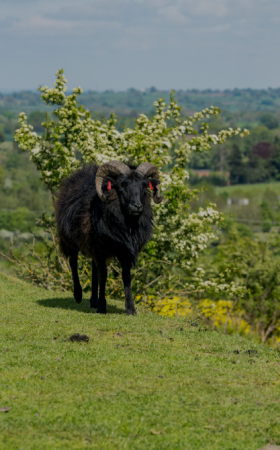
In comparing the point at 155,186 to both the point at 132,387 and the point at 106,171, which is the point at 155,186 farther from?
the point at 132,387

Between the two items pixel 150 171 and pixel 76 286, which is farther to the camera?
pixel 76 286

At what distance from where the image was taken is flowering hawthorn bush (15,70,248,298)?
632 inches

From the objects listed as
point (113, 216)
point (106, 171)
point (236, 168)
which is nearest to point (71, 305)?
point (113, 216)

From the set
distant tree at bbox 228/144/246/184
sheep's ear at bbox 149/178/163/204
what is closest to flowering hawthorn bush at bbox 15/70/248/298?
sheep's ear at bbox 149/178/163/204

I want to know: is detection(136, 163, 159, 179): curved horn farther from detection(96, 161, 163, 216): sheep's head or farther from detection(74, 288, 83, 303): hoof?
detection(74, 288, 83, 303): hoof

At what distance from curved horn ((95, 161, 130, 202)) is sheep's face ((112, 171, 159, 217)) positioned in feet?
0.40

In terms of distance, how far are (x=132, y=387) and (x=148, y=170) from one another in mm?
5249

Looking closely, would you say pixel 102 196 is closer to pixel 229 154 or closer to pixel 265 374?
pixel 265 374

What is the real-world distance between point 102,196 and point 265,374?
451 cm

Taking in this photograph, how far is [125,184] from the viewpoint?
1068 centimetres

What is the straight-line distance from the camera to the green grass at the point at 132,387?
5.76 metres

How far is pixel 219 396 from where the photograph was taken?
6648 mm

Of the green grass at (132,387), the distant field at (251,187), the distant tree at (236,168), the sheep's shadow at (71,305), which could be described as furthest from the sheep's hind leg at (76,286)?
the distant tree at (236,168)

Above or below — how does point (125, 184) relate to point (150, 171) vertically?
below
